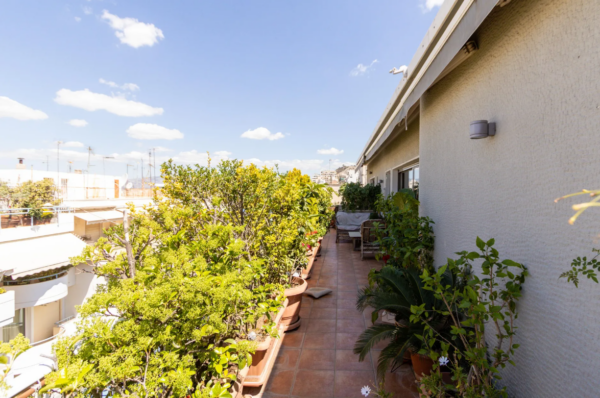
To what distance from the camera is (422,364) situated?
8.98ft

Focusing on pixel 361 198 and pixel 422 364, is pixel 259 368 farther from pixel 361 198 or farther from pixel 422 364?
pixel 361 198

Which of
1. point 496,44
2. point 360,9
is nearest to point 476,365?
point 496,44

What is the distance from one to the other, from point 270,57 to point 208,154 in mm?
14657

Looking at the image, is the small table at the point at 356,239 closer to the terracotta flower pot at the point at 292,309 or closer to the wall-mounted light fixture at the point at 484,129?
the terracotta flower pot at the point at 292,309

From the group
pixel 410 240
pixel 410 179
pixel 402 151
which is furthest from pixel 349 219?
pixel 410 240

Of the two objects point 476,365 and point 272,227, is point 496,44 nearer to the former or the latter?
point 476,365

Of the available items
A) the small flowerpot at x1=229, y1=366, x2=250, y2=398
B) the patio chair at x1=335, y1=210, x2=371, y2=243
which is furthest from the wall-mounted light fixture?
the patio chair at x1=335, y1=210, x2=371, y2=243

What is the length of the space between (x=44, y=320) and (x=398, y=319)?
16.8 meters

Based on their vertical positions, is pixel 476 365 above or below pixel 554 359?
below

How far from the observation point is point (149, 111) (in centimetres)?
4634

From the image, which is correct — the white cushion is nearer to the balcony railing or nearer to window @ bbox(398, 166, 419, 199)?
window @ bbox(398, 166, 419, 199)

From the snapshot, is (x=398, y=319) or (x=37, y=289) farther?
(x=37, y=289)

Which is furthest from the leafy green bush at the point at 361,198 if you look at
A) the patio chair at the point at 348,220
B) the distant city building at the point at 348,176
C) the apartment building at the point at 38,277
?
the distant city building at the point at 348,176

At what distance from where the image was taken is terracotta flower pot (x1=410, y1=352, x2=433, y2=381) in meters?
2.70
